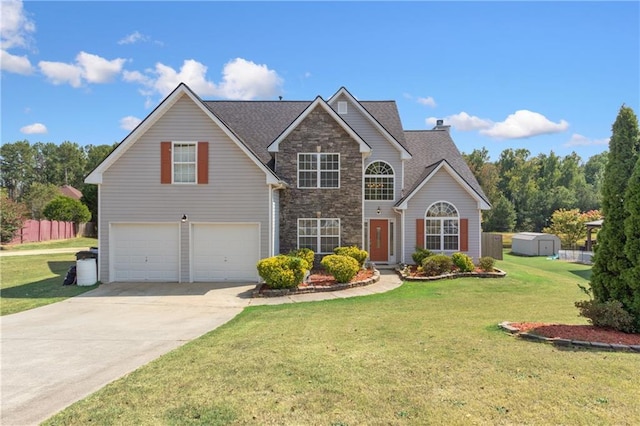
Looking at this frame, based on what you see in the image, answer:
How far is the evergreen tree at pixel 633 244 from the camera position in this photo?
7613mm

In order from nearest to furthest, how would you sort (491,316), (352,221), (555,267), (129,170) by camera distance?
(491,316), (129,170), (352,221), (555,267)

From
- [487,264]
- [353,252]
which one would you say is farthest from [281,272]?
[487,264]

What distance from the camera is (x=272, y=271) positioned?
13523mm

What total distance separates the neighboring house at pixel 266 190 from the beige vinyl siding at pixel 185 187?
0.04 metres

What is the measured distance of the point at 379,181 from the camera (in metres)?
20.6

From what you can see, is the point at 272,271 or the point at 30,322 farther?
the point at 272,271

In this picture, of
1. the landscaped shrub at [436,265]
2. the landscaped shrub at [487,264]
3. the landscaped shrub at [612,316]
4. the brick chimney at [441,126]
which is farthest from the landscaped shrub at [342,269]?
the brick chimney at [441,126]

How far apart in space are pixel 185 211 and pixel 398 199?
34.3 ft

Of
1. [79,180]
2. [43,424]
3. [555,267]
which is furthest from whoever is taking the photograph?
[79,180]

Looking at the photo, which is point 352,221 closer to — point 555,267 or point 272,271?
point 272,271

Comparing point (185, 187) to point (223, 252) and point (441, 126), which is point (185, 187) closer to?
point (223, 252)

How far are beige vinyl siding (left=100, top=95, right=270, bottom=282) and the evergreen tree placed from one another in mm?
11028

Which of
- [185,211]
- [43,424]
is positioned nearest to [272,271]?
[185,211]

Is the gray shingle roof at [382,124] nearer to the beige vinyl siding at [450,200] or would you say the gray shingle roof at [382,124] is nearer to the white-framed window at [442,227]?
the beige vinyl siding at [450,200]
